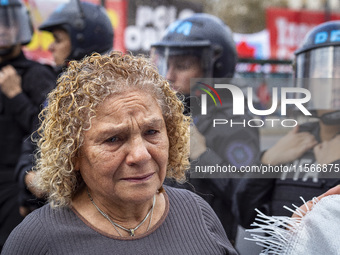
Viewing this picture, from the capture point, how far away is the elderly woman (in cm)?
155

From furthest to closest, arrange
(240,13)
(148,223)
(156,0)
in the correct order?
(240,13) → (156,0) → (148,223)

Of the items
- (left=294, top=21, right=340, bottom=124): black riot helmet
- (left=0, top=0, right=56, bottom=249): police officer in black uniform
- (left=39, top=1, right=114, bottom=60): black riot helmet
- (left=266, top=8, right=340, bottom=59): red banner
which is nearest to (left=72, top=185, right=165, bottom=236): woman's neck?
(left=294, top=21, right=340, bottom=124): black riot helmet

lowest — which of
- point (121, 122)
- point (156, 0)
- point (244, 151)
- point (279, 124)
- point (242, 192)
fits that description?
point (242, 192)

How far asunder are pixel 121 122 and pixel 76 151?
20 cm

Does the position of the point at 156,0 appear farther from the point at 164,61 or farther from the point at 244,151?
the point at 244,151

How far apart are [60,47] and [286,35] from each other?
446 inches

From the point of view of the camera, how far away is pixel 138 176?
1574mm

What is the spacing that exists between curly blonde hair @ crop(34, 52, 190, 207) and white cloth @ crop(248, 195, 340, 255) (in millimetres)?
620

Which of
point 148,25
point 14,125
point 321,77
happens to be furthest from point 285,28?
point 321,77

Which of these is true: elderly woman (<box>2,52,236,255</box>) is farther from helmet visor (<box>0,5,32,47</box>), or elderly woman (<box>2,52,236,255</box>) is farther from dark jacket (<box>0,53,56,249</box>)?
helmet visor (<box>0,5,32,47</box>)

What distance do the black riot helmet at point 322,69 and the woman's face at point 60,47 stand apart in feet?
6.46

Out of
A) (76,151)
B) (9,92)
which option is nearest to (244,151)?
(76,151)

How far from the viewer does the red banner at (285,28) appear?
14.1 meters

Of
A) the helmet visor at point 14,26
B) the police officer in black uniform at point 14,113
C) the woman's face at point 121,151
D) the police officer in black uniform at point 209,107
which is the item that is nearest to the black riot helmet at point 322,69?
the police officer in black uniform at point 209,107
